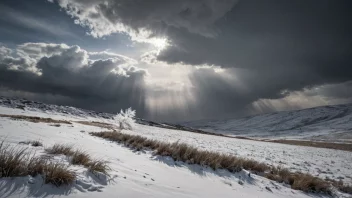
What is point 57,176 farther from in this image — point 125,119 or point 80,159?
point 125,119

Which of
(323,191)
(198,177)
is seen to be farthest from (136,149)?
(323,191)

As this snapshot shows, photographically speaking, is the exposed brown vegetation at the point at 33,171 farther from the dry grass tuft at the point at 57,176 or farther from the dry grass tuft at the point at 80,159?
the dry grass tuft at the point at 80,159

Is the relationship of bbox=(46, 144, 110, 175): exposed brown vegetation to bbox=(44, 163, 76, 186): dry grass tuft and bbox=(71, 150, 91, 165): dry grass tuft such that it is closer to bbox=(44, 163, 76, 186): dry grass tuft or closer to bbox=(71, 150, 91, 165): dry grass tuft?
bbox=(71, 150, 91, 165): dry grass tuft

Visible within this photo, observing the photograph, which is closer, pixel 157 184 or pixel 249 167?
pixel 157 184

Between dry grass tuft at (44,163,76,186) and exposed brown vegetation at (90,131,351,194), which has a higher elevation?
exposed brown vegetation at (90,131,351,194)

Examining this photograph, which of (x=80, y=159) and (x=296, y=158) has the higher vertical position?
(x=296, y=158)

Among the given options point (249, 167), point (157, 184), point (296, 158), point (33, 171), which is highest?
point (296, 158)

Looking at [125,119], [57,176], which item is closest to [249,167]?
[57,176]

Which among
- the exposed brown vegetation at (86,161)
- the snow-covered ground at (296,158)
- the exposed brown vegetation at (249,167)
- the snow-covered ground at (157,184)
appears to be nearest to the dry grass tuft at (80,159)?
the exposed brown vegetation at (86,161)

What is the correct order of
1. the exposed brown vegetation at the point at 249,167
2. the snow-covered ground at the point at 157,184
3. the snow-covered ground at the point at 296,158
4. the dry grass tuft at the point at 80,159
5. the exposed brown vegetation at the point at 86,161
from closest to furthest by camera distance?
the snow-covered ground at the point at 157,184 → the exposed brown vegetation at the point at 86,161 → the dry grass tuft at the point at 80,159 → the exposed brown vegetation at the point at 249,167 → the snow-covered ground at the point at 296,158

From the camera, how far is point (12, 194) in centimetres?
370

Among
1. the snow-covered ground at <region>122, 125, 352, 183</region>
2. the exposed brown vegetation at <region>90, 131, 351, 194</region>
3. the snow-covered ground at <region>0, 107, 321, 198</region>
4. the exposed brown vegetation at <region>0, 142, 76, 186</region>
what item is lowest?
the snow-covered ground at <region>0, 107, 321, 198</region>

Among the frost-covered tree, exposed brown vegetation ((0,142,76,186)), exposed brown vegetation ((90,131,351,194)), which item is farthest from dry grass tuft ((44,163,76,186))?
the frost-covered tree

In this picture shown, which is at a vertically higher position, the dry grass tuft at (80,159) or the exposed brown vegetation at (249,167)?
the exposed brown vegetation at (249,167)
